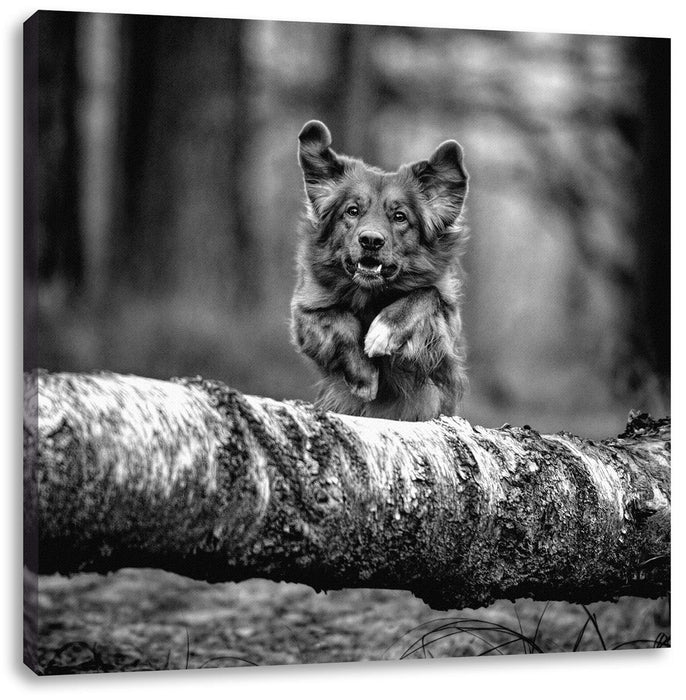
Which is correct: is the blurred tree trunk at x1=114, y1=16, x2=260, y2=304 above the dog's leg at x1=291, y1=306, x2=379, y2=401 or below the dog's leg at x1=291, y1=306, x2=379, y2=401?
above

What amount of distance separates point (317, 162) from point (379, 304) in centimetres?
57

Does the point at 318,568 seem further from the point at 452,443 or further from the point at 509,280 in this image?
the point at 509,280

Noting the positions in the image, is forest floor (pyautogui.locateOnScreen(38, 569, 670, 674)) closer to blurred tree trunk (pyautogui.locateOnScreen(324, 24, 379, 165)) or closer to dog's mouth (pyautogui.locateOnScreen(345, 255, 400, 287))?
dog's mouth (pyautogui.locateOnScreen(345, 255, 400, 287))

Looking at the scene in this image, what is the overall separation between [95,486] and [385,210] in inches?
68.3

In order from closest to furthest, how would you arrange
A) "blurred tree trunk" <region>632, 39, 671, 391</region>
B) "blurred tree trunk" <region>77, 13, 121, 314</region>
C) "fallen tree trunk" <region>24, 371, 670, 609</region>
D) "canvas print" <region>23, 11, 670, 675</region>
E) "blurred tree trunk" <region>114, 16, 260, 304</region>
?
"fallen tree trunk" <region>24, 371, 670, 609</region>, "canvas print" <region>23, 11, 670, 675</region>, "blurred tree trunk" <region>77, 13, 121, 314</region>, "blurred tree trunk" <region>114, 16, 260, 304</region>, "blurred tree trunk" <region>632, 39, 671, 391</region>

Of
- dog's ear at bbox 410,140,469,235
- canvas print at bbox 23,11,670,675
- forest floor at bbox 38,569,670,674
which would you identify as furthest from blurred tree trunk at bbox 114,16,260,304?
forest floor at bbox 38,569,670,674

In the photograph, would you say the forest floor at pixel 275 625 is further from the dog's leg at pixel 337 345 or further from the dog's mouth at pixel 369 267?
the dog's mouth at pixel 369 267

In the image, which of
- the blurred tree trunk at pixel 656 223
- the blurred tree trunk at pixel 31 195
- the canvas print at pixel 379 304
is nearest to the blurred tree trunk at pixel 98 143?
the canvas print at pixel 379 304

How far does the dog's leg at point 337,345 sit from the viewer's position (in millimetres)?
3967

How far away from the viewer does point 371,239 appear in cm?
391

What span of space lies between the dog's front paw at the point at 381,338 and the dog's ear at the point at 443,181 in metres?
0.41

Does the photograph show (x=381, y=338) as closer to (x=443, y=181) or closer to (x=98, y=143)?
(x=443, y=181)

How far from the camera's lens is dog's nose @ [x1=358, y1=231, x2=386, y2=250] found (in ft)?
12.8

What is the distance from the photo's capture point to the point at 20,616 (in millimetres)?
3535
